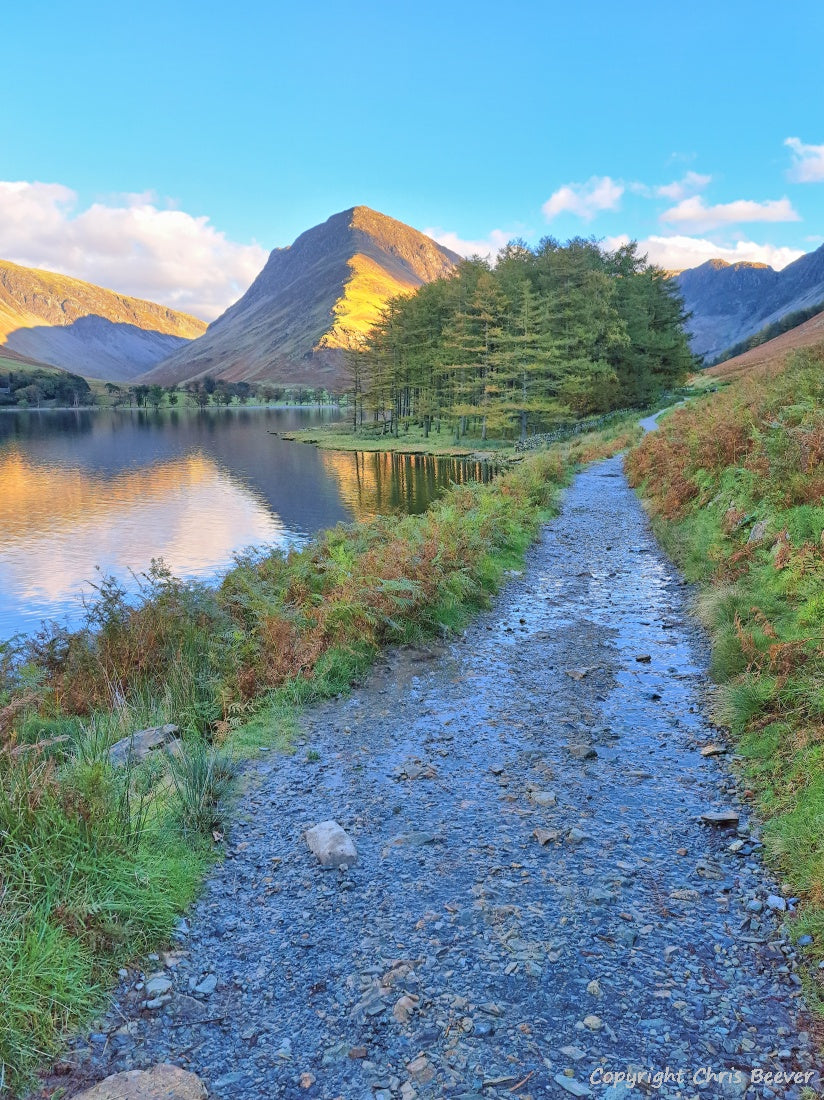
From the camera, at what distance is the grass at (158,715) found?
394cm

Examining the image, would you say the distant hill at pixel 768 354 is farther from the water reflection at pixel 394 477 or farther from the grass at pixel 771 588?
the grass at pixel 771 588

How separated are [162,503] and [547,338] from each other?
3390cm

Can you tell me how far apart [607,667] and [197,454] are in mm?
60039

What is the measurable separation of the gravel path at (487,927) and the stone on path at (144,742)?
1.23m

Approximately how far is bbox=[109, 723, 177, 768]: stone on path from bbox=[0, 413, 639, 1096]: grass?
191mm

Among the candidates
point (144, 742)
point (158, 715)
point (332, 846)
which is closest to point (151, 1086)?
point (332, 846)

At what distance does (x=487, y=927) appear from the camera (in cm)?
448

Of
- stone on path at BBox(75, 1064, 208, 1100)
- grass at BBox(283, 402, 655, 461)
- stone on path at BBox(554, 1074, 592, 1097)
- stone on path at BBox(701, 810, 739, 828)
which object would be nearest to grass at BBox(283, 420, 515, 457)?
grass at BBox(283, 402, 655, 461)

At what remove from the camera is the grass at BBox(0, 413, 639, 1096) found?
3.94m

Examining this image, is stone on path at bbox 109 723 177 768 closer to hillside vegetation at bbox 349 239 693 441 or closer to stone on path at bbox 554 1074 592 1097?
stone on path at bbox 554 1074 592 1097

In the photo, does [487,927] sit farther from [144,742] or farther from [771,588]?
[771,588]

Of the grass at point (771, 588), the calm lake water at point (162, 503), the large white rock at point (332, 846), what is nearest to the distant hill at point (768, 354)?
the calm lake water at point (162, 503)

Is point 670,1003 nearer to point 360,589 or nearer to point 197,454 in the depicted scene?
point 360,589

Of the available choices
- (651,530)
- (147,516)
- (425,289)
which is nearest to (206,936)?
(651,530)
